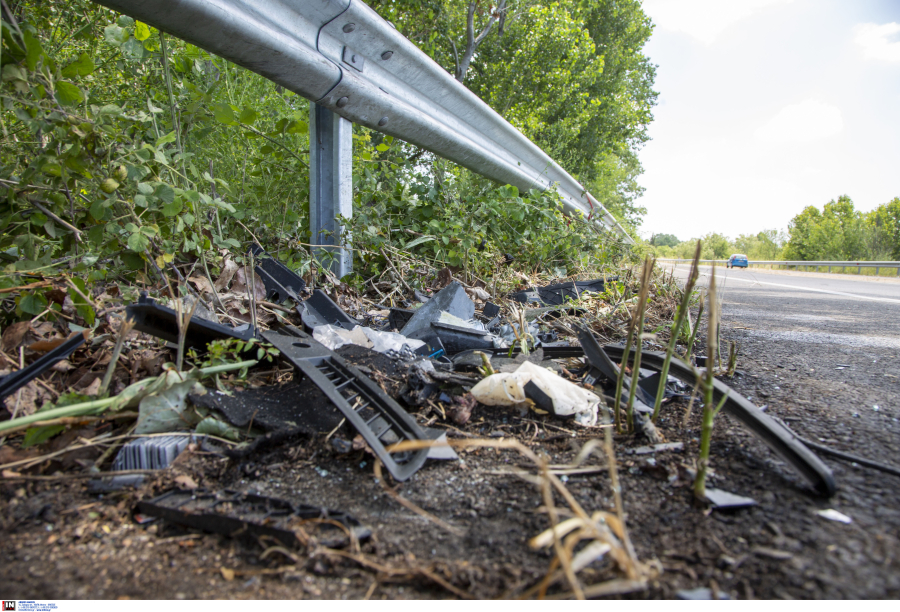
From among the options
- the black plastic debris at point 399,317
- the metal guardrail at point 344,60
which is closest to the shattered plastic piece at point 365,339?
the black plastic debris at point 399,317

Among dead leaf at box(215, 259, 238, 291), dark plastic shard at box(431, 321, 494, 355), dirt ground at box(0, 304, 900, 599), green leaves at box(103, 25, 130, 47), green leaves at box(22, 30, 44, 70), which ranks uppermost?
green leaves at box(103, 25, 130, 47)

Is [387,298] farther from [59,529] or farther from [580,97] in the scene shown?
[580,97]

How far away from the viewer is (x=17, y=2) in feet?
5.66

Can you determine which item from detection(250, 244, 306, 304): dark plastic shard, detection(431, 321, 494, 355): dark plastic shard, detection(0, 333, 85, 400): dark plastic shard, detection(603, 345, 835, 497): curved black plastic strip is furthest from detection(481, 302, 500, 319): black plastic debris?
detection(0, 333, 85, 400): dark plastic shard

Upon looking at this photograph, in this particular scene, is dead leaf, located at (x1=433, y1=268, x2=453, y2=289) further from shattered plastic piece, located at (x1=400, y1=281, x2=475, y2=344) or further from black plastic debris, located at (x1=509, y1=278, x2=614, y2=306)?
shattered plastic piece, located at (x1=400, y1=281, x2=475, y2=344)

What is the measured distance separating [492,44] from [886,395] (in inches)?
609

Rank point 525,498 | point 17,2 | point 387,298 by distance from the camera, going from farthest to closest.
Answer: point 387,298 → point 17,2 → point 525,498

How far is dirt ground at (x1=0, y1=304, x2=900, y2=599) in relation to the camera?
0.67m

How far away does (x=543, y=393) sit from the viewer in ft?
4.51

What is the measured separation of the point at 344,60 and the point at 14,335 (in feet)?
6.18

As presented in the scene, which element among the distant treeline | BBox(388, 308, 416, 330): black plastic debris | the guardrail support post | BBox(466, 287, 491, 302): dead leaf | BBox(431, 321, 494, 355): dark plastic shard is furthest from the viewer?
the distant treeline

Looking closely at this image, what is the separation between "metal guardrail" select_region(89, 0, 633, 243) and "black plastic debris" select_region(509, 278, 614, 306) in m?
1.29

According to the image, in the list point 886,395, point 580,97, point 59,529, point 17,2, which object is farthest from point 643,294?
point 580,97

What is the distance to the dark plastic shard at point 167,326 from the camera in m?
1.33
